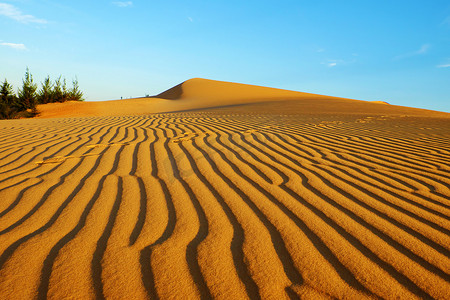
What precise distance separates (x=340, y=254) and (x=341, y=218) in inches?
16.6

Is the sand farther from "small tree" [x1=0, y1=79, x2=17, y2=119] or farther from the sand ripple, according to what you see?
"small tree" [x1=0, y1=79, x2=17, y2=119]

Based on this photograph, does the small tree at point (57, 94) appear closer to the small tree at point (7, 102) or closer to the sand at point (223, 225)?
the small tree at point (7, 102)

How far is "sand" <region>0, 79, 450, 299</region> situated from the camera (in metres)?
1.30

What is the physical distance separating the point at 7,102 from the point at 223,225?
60.4ft

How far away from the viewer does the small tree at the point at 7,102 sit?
1446 cm

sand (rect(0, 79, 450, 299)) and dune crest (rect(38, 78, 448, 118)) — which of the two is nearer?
sand (rect(0, 79, 450, 299))

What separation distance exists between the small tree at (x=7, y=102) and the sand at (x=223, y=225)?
13685 millimetres

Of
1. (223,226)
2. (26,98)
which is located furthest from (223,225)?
(26,98)

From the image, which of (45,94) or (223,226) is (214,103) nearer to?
(45,94)

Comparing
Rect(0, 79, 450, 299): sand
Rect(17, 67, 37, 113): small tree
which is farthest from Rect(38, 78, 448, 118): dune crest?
Rect(0, 79, 450, 299): sand

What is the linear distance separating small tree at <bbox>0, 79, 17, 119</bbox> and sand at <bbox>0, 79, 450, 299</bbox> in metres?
13.7

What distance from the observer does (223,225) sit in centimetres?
179

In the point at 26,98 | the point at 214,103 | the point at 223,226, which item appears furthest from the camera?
the point at 214,103

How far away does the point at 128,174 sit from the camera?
9.13ft
